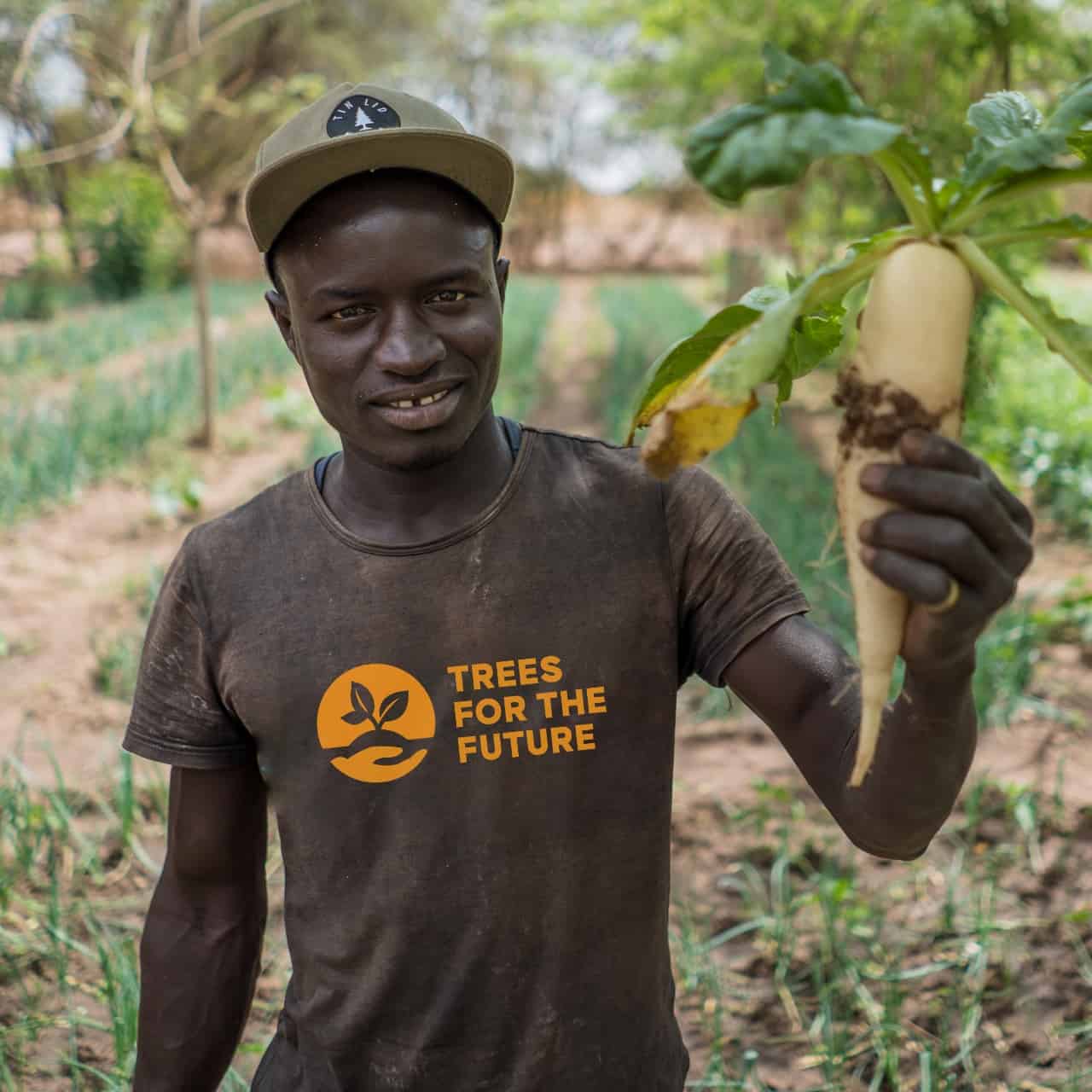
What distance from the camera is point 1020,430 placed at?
7.00 m

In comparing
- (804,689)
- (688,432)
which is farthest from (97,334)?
(688,432)

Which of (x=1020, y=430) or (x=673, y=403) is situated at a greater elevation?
(x=1020, y=430)

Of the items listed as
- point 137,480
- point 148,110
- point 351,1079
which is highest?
point 148,110

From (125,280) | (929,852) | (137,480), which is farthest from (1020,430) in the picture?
(125,280)

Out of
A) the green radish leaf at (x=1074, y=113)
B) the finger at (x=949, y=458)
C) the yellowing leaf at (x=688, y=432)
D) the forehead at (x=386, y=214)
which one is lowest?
the finger at (x=949, y=458)

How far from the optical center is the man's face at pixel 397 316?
51.8 inches

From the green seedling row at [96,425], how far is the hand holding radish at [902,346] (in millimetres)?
5356

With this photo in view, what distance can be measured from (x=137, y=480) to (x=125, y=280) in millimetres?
11881

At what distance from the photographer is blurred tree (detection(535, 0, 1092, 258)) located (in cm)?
518

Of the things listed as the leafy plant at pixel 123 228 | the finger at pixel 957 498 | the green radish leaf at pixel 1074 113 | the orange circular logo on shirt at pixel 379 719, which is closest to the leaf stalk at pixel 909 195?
the green radish leaf at pixel 1074 113

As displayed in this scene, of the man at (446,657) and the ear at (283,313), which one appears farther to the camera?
the ear at (283,313)

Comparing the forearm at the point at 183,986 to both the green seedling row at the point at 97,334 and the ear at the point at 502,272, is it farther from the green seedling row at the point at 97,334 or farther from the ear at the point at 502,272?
the green seedling row at the point at 97,334

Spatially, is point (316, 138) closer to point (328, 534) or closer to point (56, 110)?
point (328, 534)

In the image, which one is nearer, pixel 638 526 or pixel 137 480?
pixel 638 526
